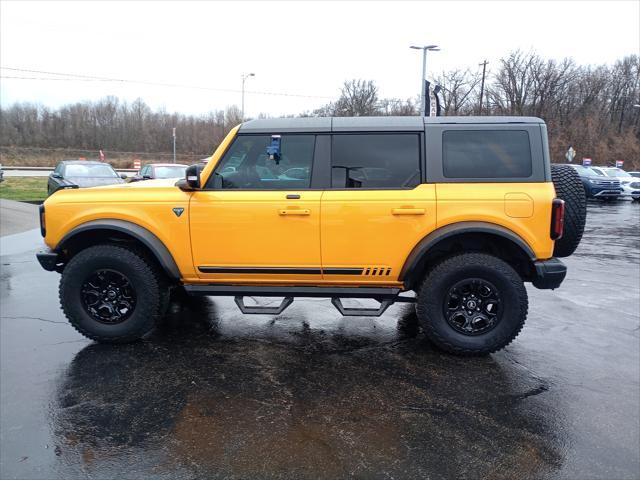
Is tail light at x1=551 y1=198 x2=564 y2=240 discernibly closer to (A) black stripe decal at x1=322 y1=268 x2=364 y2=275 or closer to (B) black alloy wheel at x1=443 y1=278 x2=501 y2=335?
(B) black alloy wheel at x1=443 y1=278 x2=501 y2=335

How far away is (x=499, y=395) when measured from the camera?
11.8 feet

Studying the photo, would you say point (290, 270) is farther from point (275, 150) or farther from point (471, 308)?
point (471, 308)

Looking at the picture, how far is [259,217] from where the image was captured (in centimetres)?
423

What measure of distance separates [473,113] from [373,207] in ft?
174

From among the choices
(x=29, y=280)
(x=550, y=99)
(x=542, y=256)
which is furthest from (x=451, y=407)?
(x=550, y=99)

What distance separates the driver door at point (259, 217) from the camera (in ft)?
13.9

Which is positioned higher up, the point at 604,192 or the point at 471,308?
the point at 604,192

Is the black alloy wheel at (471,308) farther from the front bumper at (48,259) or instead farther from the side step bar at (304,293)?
the front bumper at (48,259)

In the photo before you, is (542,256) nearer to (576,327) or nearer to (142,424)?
(576,327)

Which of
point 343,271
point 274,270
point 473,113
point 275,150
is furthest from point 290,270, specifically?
point 473,113

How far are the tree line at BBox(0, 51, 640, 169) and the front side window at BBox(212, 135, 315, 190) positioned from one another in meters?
46.2

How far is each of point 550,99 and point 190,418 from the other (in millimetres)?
62857

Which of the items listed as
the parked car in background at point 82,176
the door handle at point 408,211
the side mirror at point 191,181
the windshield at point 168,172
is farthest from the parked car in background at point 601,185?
the side mirror at point 191,181

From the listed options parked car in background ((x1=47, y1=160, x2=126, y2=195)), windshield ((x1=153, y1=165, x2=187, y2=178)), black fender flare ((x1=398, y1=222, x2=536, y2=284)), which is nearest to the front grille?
windshield ((x1=153, y1=165, x2=187, y2=178))
